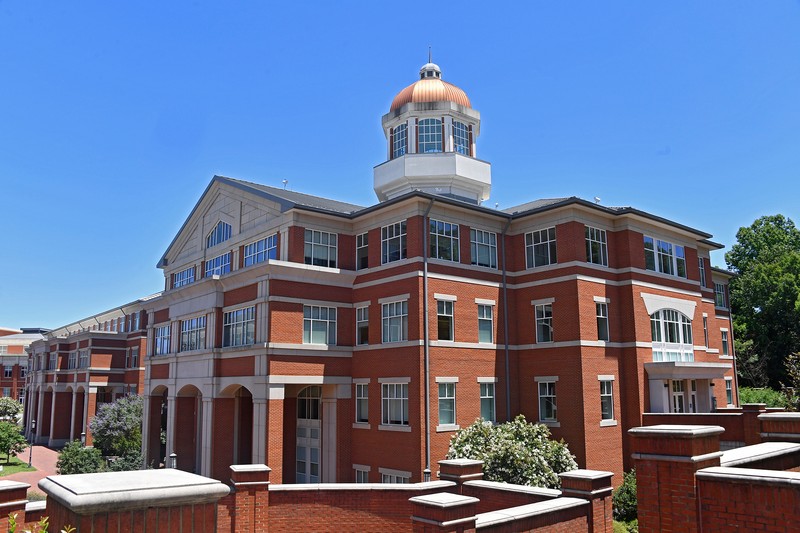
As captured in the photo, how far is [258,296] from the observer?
3019 centimetres

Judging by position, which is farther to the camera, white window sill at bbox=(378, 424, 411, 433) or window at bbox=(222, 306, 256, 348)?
window at bbox=(222, 306, 256, 348)

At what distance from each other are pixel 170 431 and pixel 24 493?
27.0m

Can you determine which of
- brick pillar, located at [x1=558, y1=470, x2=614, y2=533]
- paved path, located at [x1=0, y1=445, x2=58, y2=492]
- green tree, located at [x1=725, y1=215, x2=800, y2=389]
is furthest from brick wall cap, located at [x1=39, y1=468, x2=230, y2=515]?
green tree, located at [x1=725, y1=215, x2=800, y2=389]

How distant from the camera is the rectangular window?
30062 mm

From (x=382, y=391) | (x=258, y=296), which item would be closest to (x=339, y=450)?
(x=382, y=391)

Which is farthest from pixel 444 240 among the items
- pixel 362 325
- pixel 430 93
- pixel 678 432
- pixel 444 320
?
pixel 678 432

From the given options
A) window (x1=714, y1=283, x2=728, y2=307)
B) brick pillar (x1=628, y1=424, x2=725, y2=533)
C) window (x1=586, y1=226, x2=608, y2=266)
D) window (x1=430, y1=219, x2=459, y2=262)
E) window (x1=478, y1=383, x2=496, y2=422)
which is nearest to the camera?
brick pillar (x1=628, y1=424, x2=725, y2=533)

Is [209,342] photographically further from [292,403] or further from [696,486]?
[696,486]

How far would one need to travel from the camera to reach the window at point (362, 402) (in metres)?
30.7

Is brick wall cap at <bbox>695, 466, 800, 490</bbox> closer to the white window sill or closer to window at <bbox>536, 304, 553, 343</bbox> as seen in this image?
the white window sill

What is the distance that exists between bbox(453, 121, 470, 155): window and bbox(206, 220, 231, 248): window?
562 inches

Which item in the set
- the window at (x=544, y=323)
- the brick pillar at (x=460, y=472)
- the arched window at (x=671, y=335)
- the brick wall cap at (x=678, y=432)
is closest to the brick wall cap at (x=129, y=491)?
the brick wall cap at (x=678, y=432)

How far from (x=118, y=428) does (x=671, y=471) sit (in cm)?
4955

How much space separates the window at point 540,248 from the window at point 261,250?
12657 millimetres
